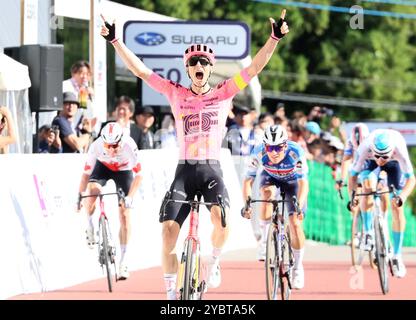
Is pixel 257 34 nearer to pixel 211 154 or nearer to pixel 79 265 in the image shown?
pixel 79 265

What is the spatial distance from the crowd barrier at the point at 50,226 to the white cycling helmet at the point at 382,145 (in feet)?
10.9

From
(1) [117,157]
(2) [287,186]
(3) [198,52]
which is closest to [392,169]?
(2) [287,186]

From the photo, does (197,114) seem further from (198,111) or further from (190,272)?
(190,272)

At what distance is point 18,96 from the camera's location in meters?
21.3

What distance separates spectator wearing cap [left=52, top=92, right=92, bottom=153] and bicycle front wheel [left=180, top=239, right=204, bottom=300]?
7.40 m

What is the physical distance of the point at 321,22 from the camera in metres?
57.3

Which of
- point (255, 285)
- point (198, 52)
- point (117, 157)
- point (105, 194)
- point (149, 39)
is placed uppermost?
point (149, 39)

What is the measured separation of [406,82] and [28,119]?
138ft

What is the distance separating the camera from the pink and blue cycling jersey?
46.4ft

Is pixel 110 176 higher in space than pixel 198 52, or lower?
lower

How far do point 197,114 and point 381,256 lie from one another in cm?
438

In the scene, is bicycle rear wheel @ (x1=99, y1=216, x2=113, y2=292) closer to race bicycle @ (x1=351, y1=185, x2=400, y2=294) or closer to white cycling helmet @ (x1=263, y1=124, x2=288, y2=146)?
white cycling helmet @ (x1=263, y1=124, x2=288, y2=146)

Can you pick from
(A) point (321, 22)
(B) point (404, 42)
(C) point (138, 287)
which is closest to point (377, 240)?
(C) point (138, 287)

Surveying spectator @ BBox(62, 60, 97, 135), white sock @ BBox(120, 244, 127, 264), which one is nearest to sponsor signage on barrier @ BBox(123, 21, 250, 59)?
spectator @ BBox(62, 60, 97, 135)
